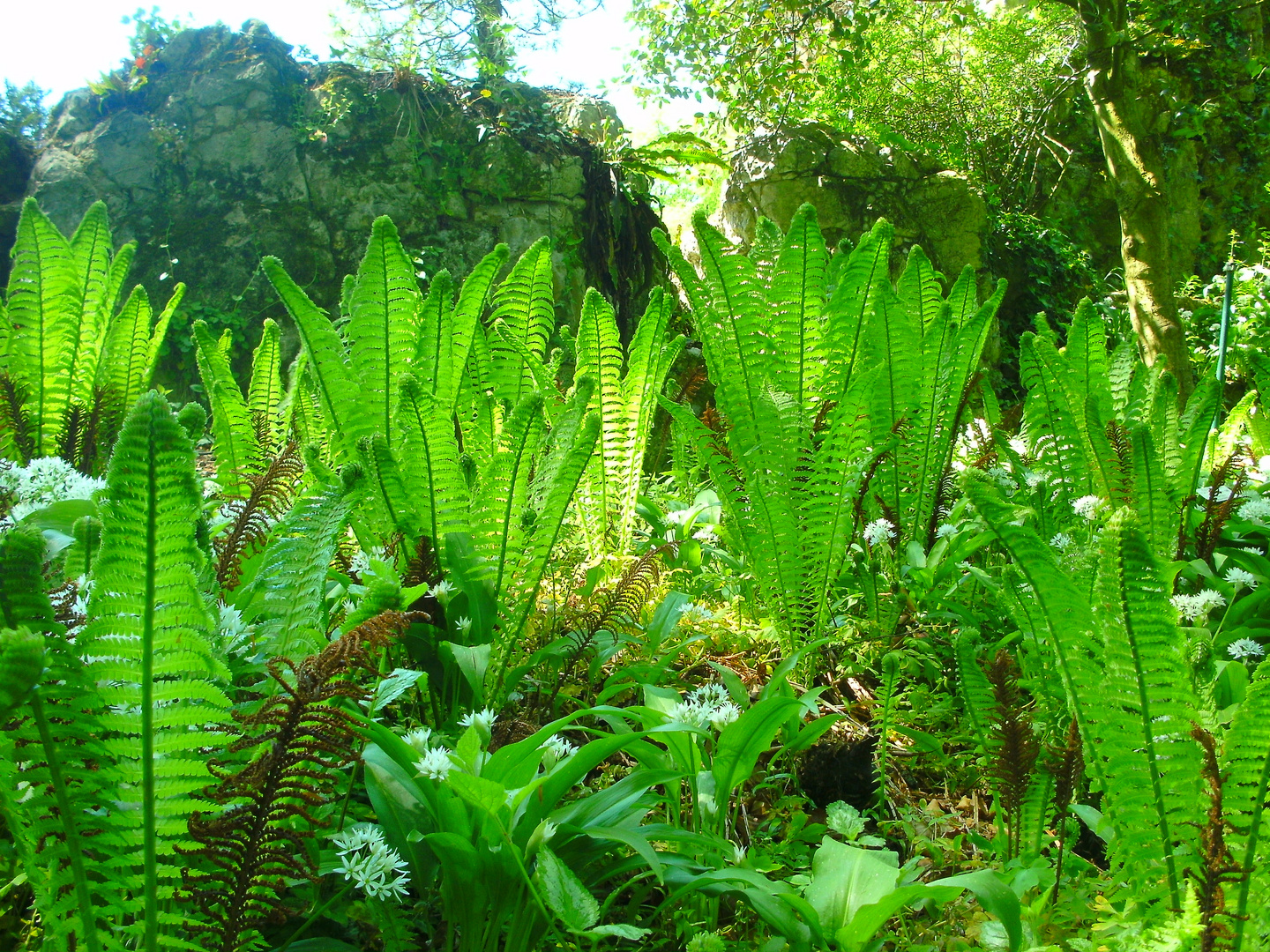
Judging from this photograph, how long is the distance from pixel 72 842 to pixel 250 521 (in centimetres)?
90

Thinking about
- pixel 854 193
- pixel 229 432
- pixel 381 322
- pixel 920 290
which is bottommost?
pixel 229 432

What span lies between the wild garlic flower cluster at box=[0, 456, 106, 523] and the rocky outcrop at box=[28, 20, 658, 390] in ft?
16.1

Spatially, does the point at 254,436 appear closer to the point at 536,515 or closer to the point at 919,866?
the point at 536,515

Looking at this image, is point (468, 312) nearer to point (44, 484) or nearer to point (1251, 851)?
point (44, 484)

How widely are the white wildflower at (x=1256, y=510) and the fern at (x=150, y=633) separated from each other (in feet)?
8.58

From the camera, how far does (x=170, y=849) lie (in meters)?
0.88

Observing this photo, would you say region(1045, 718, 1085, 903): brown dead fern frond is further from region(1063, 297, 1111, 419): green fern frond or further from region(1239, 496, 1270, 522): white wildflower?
region(1239, 496, 1270, 522): white wildflower

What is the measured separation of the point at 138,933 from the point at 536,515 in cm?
95

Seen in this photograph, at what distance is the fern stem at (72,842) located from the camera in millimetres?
795

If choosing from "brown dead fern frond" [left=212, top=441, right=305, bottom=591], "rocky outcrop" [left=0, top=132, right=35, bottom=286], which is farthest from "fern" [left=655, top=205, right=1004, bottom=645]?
"rocky outcrop" [left=0, top=132, right=35, bottom=286]

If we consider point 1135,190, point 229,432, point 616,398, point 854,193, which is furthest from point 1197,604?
point 854,193

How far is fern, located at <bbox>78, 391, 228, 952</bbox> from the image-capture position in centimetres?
79

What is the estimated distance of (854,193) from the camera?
8.48m

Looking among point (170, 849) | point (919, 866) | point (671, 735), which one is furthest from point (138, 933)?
point (919, 866)
